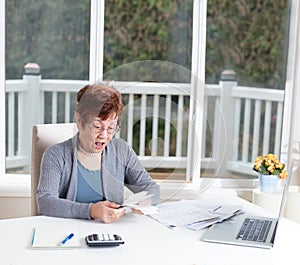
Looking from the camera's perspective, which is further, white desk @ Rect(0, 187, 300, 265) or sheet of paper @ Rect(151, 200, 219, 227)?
sheet of paper @ Rect(151, 200, 219, 227)

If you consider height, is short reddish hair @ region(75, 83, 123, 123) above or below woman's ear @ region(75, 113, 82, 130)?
above

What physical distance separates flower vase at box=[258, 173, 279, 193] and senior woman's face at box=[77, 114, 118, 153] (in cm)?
147

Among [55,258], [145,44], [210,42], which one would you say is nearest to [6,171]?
[145,44]

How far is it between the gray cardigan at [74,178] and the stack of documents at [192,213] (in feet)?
0.28

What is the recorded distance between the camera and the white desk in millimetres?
1662

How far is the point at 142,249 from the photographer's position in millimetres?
1751

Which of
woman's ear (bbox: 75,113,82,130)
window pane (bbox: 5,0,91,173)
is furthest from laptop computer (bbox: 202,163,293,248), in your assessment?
window pane (bbox: 5,0,91,173)

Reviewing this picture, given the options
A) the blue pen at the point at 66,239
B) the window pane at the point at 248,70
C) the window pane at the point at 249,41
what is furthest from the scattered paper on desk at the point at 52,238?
the window pane at the point at 249,41

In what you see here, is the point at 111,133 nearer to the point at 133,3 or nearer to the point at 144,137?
the point at 144,137

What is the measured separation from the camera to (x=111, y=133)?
1888 millimetres

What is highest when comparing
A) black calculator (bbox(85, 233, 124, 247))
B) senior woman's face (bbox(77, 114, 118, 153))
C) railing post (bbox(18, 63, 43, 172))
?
senior woman's face (bbox(77, 114, 118, 153))

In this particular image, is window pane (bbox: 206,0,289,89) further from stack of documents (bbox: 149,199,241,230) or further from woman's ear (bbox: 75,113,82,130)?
woman's ear (bbox: 75,113,82,130)

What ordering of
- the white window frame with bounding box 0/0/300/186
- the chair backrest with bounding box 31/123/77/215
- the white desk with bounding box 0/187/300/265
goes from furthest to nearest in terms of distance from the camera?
the white window frame with bounding box 0/0/300/186
the chair backrest with bounding box 31/123/77/215
the white desk with bounding box 0/187/300/265

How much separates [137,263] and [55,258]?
22 centimetres
